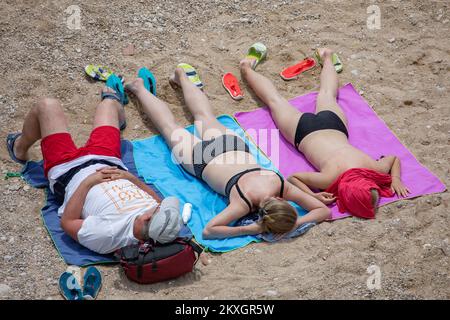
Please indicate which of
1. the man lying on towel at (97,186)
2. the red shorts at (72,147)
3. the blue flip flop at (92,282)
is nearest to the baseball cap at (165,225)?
the man lying on towel at (97,186)

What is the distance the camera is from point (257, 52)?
7.97 m

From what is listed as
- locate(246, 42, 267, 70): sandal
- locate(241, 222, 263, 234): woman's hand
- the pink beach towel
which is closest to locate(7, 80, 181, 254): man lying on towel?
locate(241, 222, 263, 234): woman's hand

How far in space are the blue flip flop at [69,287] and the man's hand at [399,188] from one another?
3.19m

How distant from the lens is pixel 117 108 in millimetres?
7004

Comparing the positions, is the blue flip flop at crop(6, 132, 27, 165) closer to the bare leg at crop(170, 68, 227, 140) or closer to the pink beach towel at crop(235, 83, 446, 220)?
the bare leg at crop(170, 68, 227, 140)

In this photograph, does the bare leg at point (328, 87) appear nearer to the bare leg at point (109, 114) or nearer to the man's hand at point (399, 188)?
the man's hand at point (399, 188)

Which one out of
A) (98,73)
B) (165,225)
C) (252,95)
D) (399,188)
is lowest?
(399,188)

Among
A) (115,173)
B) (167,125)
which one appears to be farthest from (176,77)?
(115,173)

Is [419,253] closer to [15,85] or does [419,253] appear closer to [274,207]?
[274,207]

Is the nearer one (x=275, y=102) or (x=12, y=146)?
(x=12, y=146)

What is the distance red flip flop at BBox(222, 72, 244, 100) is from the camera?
7.72 metres

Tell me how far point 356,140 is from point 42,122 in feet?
10.9

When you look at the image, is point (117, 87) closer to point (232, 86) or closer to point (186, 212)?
point (232, 86)

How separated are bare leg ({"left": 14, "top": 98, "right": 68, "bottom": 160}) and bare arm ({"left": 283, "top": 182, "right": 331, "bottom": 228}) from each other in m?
2.27
